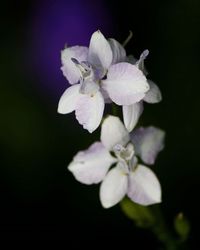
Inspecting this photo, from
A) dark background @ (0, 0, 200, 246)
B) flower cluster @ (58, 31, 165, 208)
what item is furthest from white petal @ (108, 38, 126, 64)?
dark background @ (0, 0, 200, 246)

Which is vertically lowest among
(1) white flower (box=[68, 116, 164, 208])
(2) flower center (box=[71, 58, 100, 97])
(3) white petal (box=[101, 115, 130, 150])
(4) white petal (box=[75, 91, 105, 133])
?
(1) white flower (box=[68, 116, 164, 208])

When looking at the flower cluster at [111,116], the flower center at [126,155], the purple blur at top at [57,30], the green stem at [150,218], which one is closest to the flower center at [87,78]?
the flower cluster at [111,116]

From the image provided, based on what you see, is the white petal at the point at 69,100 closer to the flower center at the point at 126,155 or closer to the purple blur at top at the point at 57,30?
the flower center at the point at 126,155

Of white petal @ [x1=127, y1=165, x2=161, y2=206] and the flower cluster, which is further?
white petal @ [x1=127, y1=165, x2=161, y2=206]

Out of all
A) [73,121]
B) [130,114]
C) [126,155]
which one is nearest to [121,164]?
[126,155]

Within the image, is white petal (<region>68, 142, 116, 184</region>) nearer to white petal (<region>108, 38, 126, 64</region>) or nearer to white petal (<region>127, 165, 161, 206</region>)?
white petal (<region>127, 165, 161, 206</region>)

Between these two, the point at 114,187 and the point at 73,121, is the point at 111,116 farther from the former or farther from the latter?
the point at 73,121

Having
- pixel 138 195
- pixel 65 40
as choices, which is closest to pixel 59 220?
pixel 65 40
